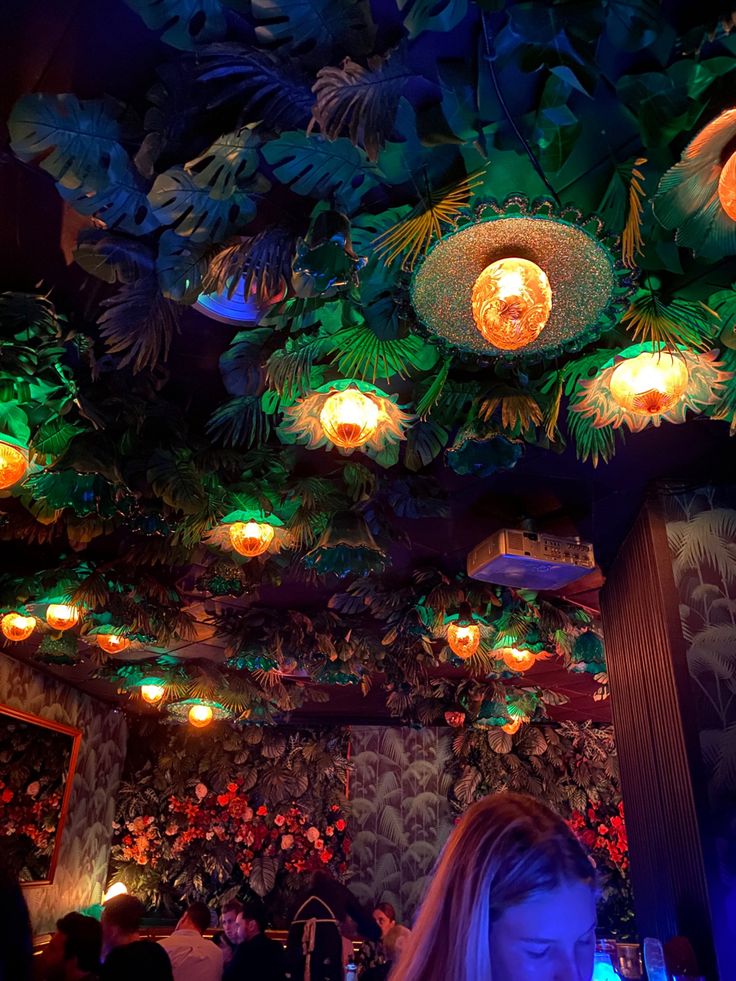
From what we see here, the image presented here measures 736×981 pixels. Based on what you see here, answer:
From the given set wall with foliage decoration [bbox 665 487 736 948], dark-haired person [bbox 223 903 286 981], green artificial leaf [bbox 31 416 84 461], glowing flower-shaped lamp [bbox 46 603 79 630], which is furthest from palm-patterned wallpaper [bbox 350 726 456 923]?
green artificial leaf [bbox 31 416 84 461]

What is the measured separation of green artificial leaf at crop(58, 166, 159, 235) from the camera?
6.67ft

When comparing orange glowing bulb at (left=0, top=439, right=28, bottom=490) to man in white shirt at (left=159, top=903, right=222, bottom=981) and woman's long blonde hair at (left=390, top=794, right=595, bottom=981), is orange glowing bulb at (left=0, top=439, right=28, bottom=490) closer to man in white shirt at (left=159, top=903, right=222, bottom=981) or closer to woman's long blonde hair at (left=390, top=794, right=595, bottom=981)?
woman's long blonde hair at (left=390, top=794, right=595, bottom=981)

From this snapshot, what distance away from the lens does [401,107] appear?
6.02 feet

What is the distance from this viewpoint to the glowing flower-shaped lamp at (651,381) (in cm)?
235

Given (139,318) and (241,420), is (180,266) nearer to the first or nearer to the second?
(139,318)

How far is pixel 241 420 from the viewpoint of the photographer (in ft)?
10.2

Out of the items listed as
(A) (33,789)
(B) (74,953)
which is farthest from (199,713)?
(B) (74,953)

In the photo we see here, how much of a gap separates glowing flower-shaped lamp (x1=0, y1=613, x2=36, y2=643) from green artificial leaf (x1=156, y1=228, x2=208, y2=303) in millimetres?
3909

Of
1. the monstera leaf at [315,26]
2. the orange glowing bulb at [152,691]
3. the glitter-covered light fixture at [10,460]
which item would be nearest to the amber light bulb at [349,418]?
the monstera leaf at [315,26]

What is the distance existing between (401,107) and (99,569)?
3863 millimetres

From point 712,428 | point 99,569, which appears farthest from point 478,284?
point 99,569

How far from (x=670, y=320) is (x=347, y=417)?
3.62 feet

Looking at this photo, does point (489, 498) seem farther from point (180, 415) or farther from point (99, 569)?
point (99, 569)

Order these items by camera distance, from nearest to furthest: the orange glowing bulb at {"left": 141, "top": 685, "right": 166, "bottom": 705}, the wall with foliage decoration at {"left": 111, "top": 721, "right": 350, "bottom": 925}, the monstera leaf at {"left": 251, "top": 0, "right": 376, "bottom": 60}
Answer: the monstera leaf at {"left": 251, "top": 0, "right": 376, "bottom": 60}, the orange glowing bulb at {"left": 141, "top": 685, "right": 166, "bottom": 705}, the wall with foliage decoration at {"left": 111, "top": 721, "right": 350, "bottom": 925}
